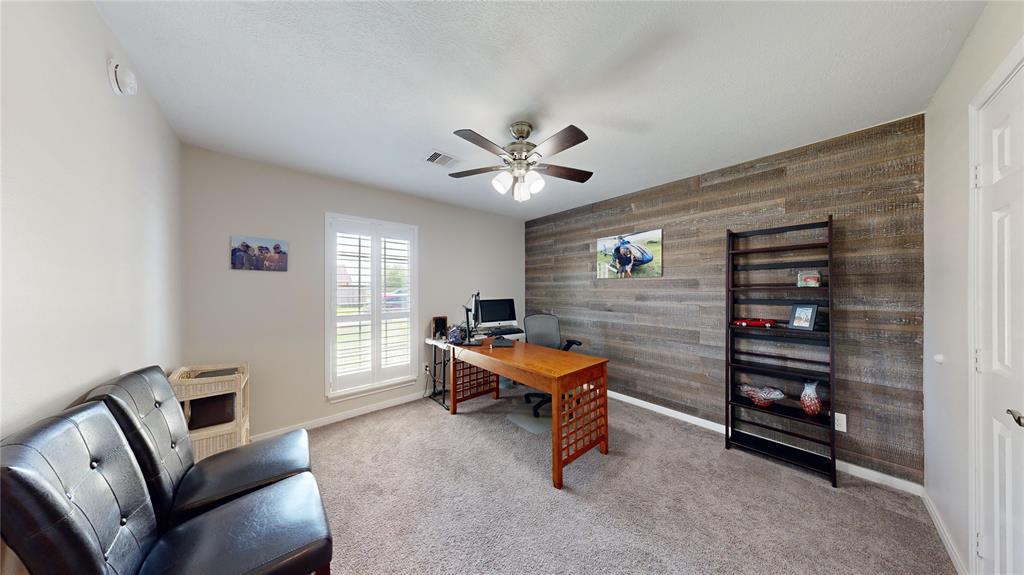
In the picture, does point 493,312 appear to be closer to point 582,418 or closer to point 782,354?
point 582,418

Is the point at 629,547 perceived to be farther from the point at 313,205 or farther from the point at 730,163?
the point at 313,205

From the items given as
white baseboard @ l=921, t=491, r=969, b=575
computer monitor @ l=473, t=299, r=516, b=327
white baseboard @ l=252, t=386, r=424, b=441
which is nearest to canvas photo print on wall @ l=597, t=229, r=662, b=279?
computer monitor @ l=473, t=299, r=516, b=327

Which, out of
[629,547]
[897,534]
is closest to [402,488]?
[629,547]

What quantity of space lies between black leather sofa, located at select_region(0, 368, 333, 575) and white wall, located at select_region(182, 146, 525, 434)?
1.28 metres

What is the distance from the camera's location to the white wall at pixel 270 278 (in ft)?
8.34

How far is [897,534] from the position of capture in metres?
1.75

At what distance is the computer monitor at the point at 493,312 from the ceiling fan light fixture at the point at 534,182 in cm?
179

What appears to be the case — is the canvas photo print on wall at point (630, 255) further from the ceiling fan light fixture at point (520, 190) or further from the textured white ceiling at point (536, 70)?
the ceiling fan light fixture at point (520, 190)

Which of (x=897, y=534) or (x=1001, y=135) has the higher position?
(x=1001, y=135)

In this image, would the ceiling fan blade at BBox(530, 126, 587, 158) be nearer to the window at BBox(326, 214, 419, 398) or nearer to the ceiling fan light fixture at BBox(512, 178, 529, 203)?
the ceiling fan light fixture at BBox(512, 178, 529, 203)

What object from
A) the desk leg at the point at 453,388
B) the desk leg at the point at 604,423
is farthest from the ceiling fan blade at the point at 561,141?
the desk leg at the point at 453,388

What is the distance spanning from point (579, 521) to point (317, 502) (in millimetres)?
1448

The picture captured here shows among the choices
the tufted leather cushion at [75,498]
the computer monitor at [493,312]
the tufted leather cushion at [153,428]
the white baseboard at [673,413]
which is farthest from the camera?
the computer monitor at [493,312]

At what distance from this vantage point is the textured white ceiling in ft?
4.29
